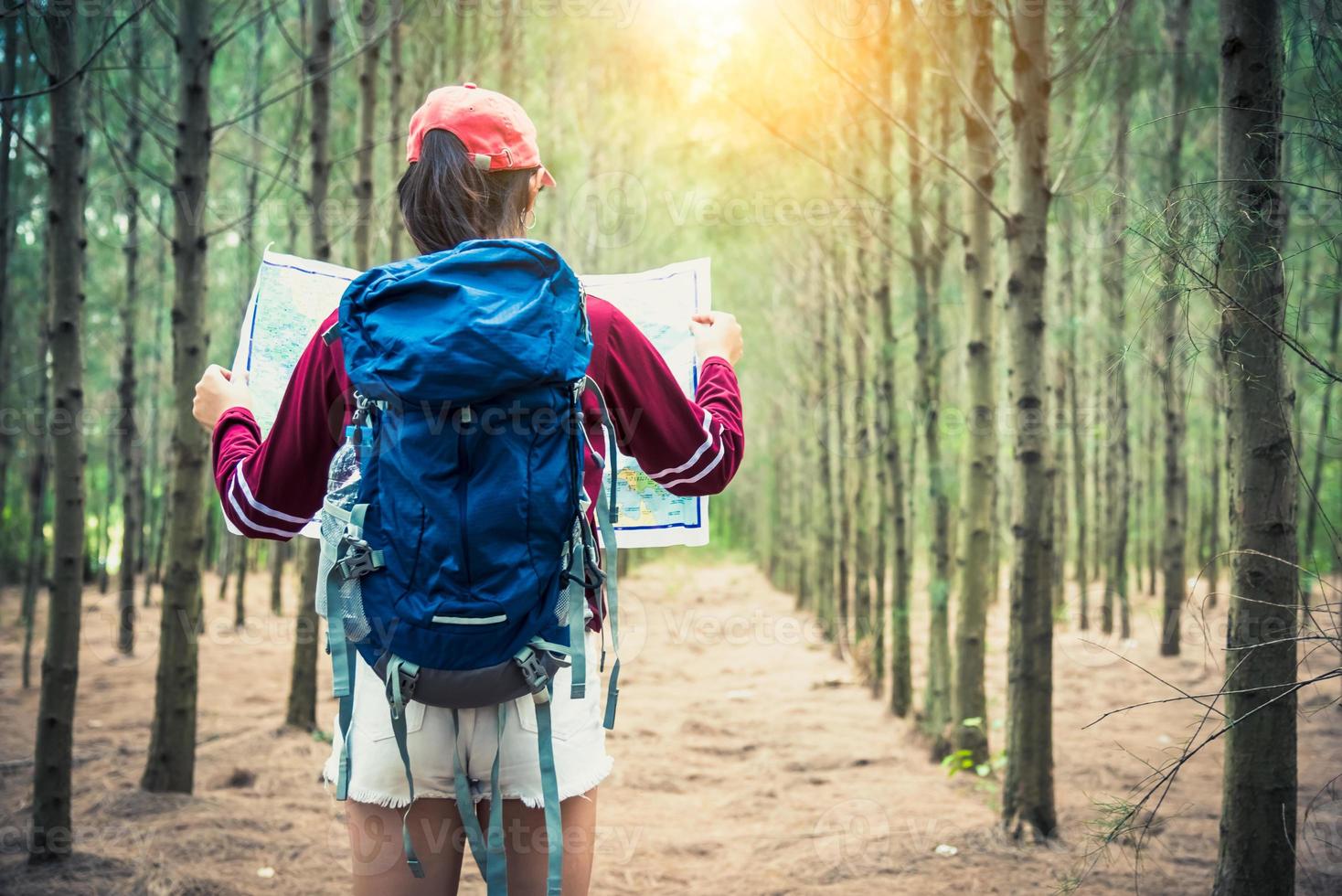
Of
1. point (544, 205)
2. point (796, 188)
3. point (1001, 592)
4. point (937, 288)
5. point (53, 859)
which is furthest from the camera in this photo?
point (1001, 592)

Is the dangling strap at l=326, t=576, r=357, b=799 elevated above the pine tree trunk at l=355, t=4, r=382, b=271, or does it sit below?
below

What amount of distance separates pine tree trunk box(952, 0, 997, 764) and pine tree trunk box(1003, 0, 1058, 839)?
86 centimetres

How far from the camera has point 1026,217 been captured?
412cm

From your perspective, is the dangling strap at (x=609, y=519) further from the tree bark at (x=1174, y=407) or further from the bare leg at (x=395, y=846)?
the tree bark at (x=1174, y=407)

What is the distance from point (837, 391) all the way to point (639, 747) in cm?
492

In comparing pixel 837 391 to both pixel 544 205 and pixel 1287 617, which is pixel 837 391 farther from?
pixel 1287 617

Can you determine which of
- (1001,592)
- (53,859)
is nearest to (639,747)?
(53,859)

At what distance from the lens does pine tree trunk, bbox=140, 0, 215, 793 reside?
466 cm

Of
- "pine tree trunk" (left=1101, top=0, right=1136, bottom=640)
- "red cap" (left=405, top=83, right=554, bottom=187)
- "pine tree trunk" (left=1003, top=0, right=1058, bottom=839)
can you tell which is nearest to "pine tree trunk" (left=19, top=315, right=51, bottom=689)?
"pine tree trunk" (left=1003, top=0, right=1058, bottom=839)

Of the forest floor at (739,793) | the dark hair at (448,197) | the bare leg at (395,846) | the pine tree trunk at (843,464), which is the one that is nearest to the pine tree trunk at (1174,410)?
the forest floor at (739,793)

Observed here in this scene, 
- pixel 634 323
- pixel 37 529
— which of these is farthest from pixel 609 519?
pixel 37 529

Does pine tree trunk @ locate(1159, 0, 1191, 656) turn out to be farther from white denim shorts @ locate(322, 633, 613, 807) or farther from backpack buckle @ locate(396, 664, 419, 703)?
backpack buckle @ locate(396, 664, 419, 703)

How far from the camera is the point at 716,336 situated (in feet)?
6.21

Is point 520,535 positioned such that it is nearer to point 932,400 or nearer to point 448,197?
point 448,197
